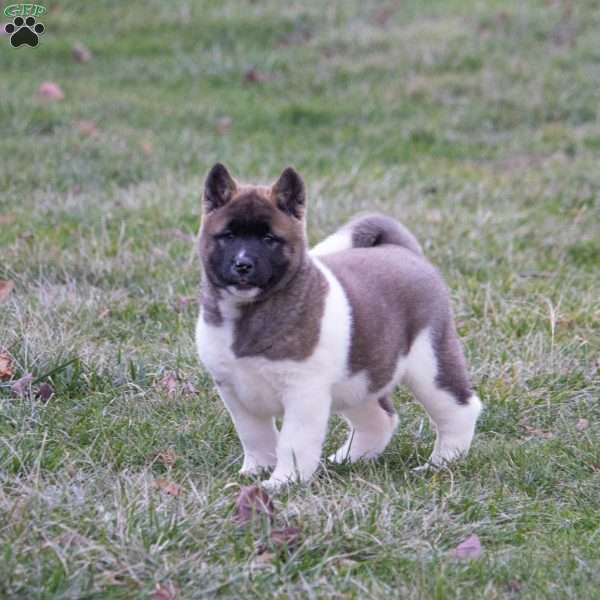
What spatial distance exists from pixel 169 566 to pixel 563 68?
34.0 ft

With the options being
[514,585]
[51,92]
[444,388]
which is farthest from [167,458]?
[51,92]

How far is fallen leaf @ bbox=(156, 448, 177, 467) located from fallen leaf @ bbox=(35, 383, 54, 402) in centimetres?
80

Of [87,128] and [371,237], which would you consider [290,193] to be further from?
[87,128]

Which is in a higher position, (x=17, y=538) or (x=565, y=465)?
(x=17, y=538)

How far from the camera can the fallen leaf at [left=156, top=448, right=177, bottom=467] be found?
500 cm

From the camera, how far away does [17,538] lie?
3844 millimetres

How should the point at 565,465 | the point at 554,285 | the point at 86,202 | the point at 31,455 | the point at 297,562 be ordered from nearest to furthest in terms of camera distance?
the point at 297,562 → the point at 31,455 → the point at 565,465 → the point at 554,285 → the point at 86,202

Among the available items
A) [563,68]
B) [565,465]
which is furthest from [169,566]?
[563,68]

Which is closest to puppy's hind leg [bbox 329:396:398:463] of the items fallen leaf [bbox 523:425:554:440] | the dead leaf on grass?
fallen leaf [bbox 523:425:554:440]

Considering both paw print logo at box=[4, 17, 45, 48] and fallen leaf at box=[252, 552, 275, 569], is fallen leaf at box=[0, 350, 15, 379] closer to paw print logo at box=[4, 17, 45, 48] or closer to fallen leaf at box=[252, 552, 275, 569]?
fallen leaf at box=[252, 552, 275, 569]

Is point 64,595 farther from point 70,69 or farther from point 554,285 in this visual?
point 70,69

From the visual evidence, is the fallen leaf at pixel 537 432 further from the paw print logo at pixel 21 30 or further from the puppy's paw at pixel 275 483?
the paw print logo at pixel 21 30

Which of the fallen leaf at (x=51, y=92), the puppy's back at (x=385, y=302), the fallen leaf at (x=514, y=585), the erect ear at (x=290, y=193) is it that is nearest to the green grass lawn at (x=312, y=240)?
the fallen leaf at (x=514, y=585)

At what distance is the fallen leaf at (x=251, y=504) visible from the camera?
419cm
